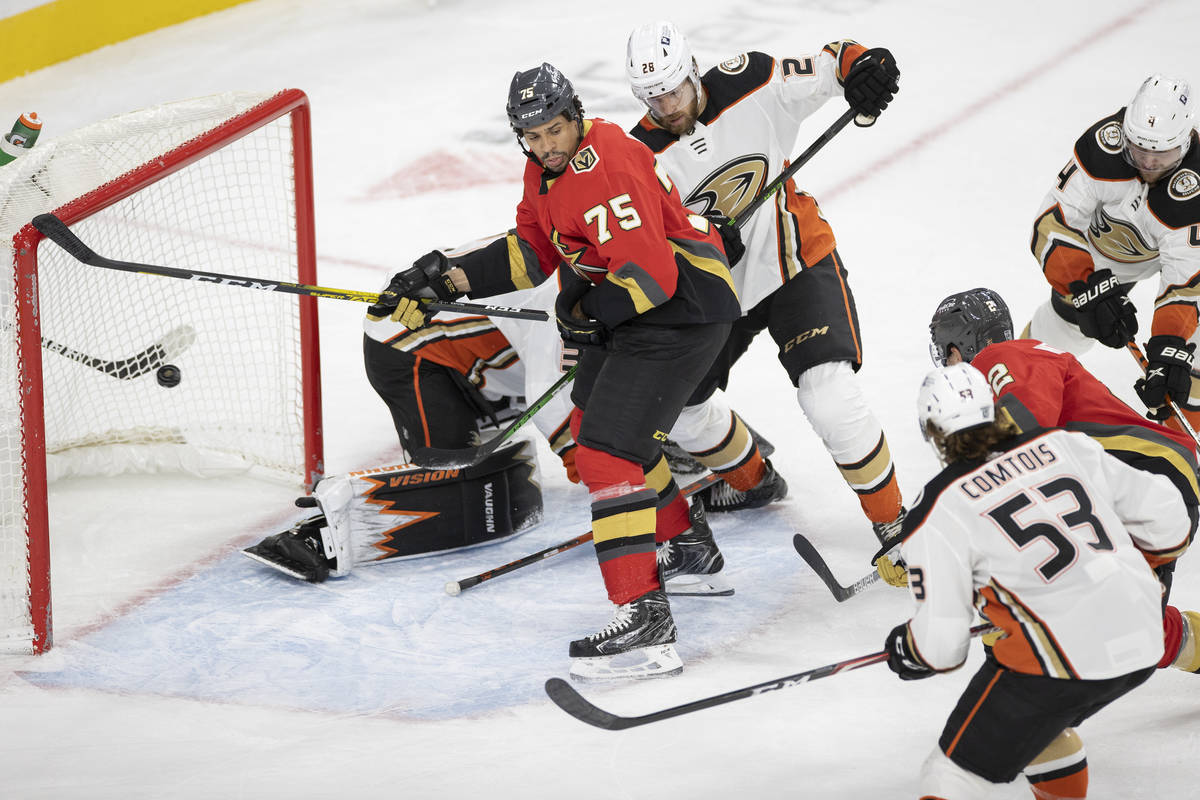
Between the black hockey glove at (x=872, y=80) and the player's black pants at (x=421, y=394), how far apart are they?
3.85 feet

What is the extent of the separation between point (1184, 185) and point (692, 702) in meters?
1.83

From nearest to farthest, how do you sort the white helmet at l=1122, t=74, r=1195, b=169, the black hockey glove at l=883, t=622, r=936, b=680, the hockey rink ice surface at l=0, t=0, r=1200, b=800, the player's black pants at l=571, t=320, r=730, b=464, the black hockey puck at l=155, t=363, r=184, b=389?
the black hockey glove at l=883, t=622, r=936, b=680 < the hockey rink ice surface at l=0, t=0, r=1200, b=800 < the player's black pants at l=571, t=320, r=730, b=464 < the white helmet at l=1122, t=74, r=1195, b=169 < the black hockey puck at l=155, t=363, r=184, b=389

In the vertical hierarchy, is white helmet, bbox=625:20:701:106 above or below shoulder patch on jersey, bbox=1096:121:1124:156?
above

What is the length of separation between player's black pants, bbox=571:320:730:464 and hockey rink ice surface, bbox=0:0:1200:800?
0.49 m

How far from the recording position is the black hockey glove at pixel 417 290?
120 inches

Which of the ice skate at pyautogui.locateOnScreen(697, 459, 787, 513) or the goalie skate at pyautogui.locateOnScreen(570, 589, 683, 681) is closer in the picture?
the goalie skate at pyautogui.locateOnScreen(570, 589, 683, 681)

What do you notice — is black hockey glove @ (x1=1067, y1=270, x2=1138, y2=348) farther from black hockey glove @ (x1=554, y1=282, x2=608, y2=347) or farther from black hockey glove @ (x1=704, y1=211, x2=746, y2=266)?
black hockey glove @ (x1=554, y1=282, x2=608, y2=347)

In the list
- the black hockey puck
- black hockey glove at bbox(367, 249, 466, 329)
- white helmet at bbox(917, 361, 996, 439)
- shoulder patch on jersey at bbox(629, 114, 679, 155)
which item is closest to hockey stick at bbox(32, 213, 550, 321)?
black hockey glove at bbox(367, 249, 466, 329)

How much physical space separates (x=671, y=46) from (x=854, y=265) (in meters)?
2.08

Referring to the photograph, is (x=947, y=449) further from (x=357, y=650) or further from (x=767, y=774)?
(x=357, y=650)

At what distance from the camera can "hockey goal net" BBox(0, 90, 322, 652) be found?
9.71 feet

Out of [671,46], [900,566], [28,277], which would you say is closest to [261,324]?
[28,277]

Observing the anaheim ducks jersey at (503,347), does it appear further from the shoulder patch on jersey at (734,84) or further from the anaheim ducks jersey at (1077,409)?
the anaheim ducks jersey at (1077,409)

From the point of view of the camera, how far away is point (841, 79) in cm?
316
